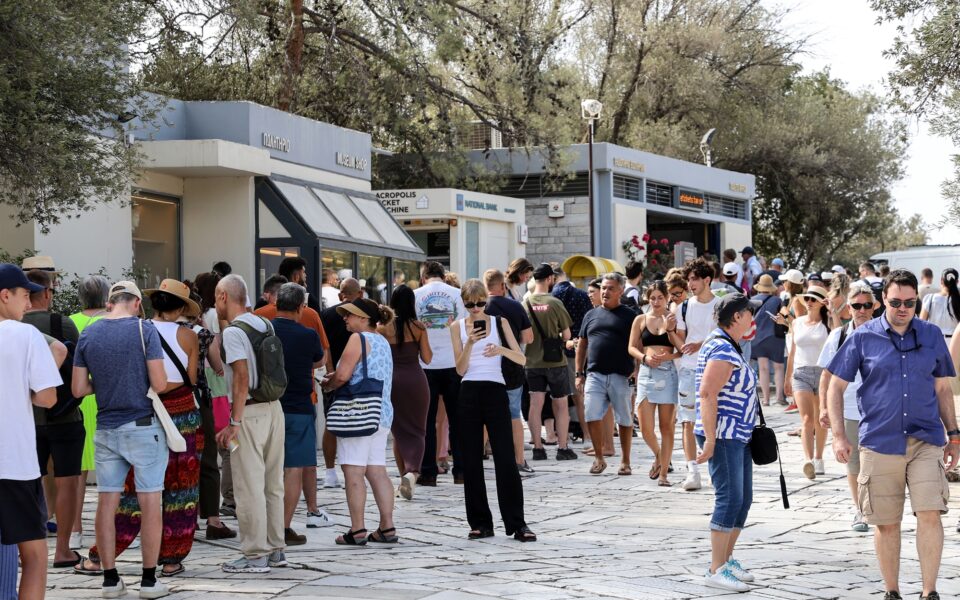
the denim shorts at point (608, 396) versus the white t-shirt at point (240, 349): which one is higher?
the white t-shirt at point (240, 349)

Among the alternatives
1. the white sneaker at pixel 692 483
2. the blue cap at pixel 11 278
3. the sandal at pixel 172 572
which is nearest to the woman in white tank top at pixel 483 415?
the sandal at pixel 172 572

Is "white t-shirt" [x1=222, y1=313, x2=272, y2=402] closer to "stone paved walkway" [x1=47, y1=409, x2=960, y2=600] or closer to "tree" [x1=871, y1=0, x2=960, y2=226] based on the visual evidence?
"stone paved walkway" [x1=47, y1=409, x2=960, y2=600]

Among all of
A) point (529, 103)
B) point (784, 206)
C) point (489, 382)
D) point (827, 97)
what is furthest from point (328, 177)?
point (827, 97)

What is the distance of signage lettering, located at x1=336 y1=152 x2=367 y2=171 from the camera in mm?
21266

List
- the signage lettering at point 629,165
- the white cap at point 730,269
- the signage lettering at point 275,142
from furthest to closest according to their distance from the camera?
the signage lettering at point 629,165
the white cap at point 730,269
the signage lettering at point 275,142

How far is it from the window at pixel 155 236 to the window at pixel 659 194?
1672 centimetres

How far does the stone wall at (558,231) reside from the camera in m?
30.7

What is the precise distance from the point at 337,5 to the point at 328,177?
263 inches

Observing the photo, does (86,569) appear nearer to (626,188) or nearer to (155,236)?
(155,236)

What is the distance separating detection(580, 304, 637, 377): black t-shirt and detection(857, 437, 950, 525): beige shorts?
5.29m

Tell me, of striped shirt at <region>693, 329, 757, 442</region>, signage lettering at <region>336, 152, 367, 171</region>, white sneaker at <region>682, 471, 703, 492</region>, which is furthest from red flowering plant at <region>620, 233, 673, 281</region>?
striped shirt at <region>693, 329, 757, 442</region>

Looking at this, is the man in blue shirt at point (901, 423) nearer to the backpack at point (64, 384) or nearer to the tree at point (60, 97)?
the backpack at point (64, 384)

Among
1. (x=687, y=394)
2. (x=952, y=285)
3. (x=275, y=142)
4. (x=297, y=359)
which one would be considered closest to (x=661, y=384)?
(x=687, y=394)

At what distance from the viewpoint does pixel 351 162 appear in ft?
71.2
